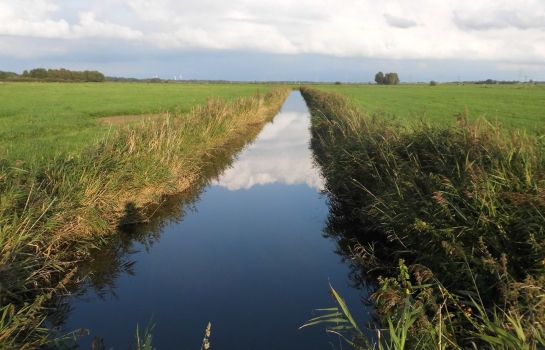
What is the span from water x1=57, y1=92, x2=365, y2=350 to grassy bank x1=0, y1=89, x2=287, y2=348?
0.45 meters

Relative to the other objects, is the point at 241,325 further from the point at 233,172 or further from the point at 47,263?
the point at 233,172

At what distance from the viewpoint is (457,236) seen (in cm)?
486

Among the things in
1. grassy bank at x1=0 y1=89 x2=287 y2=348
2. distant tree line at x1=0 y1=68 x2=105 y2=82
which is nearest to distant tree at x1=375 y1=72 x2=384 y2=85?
distant tree line at x1=0 y1=68 x2=105 y2=82

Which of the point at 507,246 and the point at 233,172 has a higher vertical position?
the point at 507,246

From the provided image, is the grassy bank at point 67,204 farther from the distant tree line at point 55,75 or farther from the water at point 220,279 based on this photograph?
the distant tree line at point 55,75

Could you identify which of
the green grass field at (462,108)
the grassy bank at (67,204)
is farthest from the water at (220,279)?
the green grass field at (462,108)

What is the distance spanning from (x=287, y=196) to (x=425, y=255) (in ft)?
21.5

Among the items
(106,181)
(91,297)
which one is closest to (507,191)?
(91,297)

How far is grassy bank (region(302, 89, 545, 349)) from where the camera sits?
3.47m

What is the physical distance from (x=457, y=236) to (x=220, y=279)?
3297mm

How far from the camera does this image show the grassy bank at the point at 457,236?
3473 millimetres

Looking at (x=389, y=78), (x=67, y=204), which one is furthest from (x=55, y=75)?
(x=67, y=204)

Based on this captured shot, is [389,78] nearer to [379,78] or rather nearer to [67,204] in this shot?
[379,78]

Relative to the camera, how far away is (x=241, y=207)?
34.3ft
